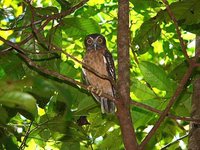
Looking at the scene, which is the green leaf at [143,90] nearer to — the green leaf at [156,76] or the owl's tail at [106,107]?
the green leaf at [156,76]

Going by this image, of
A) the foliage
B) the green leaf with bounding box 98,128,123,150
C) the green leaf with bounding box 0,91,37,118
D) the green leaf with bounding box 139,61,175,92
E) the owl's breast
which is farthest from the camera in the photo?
the owl's breast

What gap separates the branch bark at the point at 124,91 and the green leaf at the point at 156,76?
0.55m

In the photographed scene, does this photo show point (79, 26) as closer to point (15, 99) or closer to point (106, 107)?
point (106, 107)

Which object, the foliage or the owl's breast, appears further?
the owl's breast

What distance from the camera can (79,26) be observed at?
3016 mm

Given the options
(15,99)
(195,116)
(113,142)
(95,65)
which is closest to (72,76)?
(113,142)

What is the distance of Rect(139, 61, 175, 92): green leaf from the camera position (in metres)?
2.78

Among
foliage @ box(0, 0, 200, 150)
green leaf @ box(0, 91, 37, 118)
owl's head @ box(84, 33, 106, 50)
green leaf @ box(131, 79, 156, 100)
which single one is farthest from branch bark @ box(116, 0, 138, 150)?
owl's head @ box(84, 33, 106, 50)

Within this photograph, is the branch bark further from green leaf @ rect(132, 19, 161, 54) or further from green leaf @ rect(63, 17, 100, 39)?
green leaf @ rect(132, 19, 161, 54)

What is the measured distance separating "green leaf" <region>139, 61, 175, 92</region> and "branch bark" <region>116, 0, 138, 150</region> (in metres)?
0.55

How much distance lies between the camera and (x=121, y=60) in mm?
2201

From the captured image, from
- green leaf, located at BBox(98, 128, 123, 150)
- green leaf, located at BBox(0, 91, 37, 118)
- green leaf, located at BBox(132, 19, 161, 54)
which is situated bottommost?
green leaf, located at BBox(98, 128, 123, 150)

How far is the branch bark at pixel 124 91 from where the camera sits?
2.09 m

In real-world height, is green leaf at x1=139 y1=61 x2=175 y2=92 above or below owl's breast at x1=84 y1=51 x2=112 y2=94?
above
